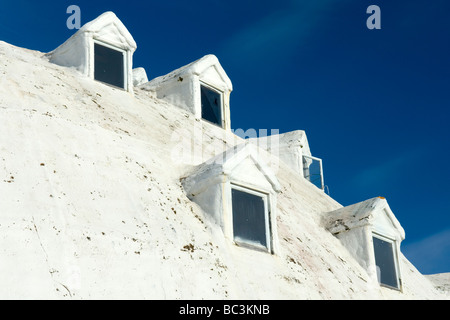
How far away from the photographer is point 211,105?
26.5m

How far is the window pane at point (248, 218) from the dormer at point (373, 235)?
5828 mm

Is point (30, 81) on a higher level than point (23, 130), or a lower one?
higher

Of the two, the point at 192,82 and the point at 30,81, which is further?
the point at 192,82

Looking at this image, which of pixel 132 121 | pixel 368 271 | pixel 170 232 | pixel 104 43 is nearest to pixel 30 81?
pixel 132 121

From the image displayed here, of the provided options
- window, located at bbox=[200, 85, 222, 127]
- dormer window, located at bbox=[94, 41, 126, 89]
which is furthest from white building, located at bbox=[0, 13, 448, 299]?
window, located at bbox=[200, 85, 222, 127]

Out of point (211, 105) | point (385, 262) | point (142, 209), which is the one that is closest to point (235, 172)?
point (142, 209)

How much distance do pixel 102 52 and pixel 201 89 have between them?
470 centimetres

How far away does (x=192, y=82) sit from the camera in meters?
25.7

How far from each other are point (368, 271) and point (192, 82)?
9.70 m

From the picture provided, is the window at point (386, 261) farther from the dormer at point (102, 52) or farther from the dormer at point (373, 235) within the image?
the dormer at point (102, 52)

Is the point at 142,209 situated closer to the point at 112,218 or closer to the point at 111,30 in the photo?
the point at 112,218

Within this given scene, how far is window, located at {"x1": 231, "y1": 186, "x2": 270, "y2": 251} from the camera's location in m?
17.9

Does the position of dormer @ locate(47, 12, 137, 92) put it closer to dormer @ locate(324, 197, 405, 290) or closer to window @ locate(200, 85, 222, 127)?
window @ locate(200, 85, 222, 127)
